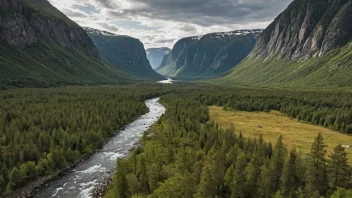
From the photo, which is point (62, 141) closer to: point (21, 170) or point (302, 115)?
point (21, 170)

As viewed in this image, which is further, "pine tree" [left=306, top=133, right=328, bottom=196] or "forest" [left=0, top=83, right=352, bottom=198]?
"forest" [left=0, top=83, right=352, bottom=198]

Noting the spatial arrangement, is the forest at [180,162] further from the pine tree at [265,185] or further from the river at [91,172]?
the river at [91,172]

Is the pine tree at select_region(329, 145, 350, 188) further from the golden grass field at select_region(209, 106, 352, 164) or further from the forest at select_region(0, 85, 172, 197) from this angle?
the forest at select_region(0, 85, 172, 197)

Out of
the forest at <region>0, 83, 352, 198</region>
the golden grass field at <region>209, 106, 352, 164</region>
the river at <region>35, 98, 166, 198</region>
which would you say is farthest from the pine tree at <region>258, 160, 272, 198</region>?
the golden grass field at <region>209, 106, 352, 164</region>

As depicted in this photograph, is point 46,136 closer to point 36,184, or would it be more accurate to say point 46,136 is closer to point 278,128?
point 36,184

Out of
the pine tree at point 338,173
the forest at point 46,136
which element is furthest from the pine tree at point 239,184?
the forest at point 46,136

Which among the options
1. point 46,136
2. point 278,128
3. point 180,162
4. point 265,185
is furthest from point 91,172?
point 278,128
